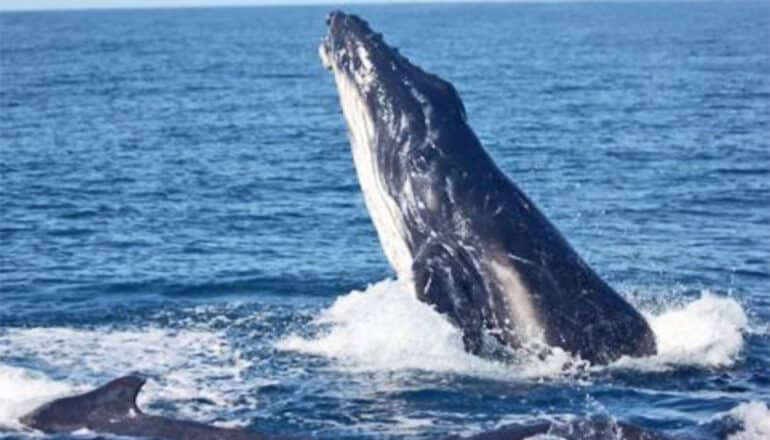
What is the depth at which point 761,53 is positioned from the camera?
354 feet

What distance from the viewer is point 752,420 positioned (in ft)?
53.5

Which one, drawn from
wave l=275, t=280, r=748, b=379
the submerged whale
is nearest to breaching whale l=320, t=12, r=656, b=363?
wave l=275, t=280, r=748, b=379

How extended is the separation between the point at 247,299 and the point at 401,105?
6.76 metres

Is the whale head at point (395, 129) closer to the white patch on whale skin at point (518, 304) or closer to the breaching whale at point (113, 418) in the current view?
the white patch on whale skin at point (518, 304)

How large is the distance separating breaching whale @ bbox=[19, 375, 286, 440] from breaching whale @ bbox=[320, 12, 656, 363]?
475cm

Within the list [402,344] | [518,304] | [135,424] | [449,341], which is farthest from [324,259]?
[135,424]

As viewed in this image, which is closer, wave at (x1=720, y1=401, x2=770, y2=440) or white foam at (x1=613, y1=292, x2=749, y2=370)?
wave at (x1=720, y1=401, x2=770, y2=440)

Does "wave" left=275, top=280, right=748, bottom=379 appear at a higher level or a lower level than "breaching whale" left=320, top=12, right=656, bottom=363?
lower

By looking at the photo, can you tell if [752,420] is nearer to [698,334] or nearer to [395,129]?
[698,334]

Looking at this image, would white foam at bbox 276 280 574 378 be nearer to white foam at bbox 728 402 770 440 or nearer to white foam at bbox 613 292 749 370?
white foam at bbox 613 292 749 370

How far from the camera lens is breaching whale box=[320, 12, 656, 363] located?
18.8m

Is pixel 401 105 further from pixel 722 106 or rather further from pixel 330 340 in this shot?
pixel 722 106

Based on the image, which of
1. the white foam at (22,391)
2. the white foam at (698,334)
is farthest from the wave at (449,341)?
the white foam at (22,391)

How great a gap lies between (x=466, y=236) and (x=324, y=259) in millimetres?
11485
